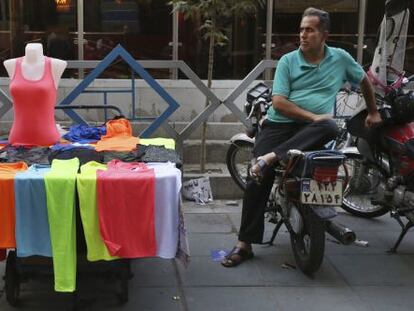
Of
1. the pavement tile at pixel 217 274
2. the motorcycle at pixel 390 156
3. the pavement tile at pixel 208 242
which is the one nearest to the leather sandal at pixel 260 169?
the pavement tile at pixel 217 274

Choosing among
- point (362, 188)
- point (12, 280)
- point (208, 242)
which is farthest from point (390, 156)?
point (12, 280)

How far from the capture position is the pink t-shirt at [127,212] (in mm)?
3375

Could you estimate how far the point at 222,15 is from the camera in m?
6.45

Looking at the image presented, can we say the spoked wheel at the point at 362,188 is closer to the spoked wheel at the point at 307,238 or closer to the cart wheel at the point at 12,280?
the spoked wheel at the point at 307,238

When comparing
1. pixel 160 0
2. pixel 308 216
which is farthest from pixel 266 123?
pixel 160 0

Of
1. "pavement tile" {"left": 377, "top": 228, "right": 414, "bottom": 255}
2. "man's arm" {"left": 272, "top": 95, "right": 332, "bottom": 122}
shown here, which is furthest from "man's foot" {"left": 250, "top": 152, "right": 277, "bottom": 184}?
"pavement tile" {"left": 377, "top": 228, "right": 414, "bottom": 255}

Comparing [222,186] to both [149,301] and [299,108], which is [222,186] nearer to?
[299,108]

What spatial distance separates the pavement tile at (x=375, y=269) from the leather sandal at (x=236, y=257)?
0.63m

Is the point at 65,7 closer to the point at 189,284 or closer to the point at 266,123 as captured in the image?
the point at 266,123

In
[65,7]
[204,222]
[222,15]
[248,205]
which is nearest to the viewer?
[248,205]

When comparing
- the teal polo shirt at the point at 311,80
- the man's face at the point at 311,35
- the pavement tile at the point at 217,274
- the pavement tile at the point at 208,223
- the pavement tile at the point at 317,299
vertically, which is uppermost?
the man's face at the point at 311,35

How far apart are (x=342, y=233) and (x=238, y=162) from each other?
2176 millimetres

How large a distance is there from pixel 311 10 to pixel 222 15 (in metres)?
2.29

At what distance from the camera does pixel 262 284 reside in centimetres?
418
